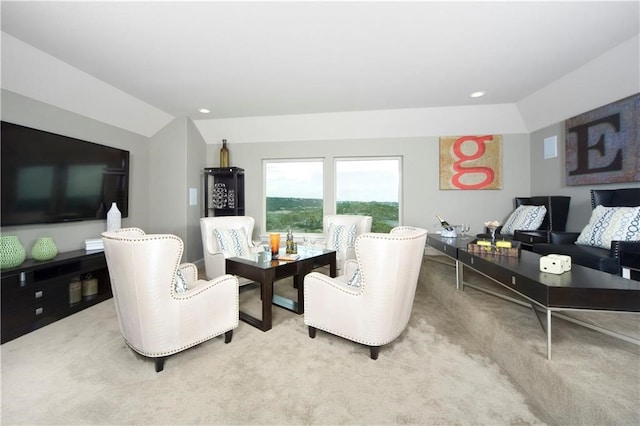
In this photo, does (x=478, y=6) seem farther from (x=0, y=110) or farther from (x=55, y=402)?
(x=0, y=110)

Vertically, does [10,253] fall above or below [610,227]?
below

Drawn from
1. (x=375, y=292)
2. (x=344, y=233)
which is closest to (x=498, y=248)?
(x=375, y=292)

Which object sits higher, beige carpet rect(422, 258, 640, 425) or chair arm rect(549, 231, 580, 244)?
chair arm rect(549, 231, 580, 244)

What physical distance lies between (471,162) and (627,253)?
2.45m

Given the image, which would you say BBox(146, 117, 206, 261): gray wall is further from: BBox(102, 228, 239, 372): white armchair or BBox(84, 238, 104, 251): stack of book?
BBox(102, 228, 239, 372): white armchair

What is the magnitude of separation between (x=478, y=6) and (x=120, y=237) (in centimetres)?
288

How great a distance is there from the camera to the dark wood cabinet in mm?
4657

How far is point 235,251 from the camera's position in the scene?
3.32 m

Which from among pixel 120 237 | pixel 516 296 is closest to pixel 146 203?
pixel 120 237

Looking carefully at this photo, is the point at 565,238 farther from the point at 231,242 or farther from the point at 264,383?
the point at 231,242

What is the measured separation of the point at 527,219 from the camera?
3.60m

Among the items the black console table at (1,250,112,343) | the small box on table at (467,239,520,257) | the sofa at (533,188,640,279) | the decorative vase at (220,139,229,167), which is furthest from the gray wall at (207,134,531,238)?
the black console table at (1,250,112,343)

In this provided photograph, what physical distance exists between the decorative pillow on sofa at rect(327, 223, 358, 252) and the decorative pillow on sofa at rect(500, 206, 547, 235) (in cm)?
224

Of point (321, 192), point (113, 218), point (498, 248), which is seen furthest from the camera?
point (321, 192)
